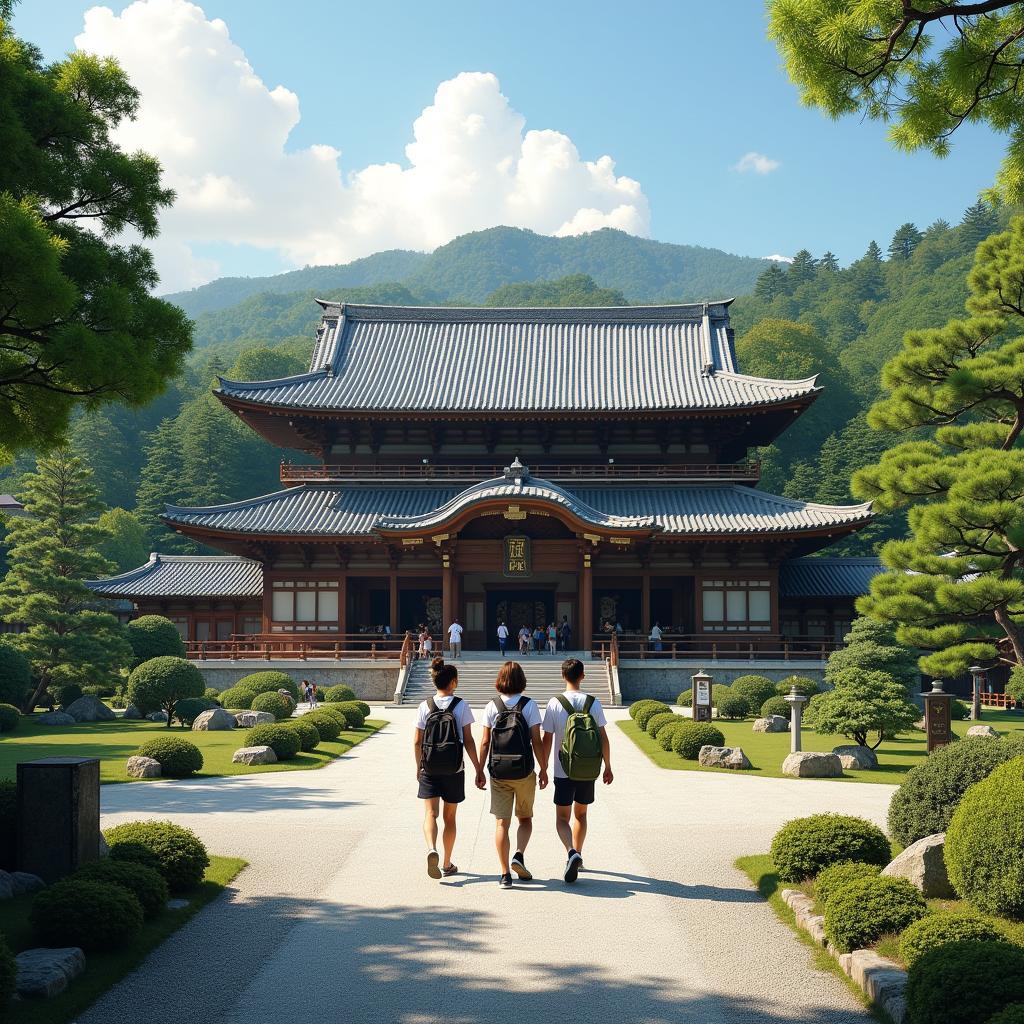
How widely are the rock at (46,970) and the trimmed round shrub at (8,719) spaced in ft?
63.7

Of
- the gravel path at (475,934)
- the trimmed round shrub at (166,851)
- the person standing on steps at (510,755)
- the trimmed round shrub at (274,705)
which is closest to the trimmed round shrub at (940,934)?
the gravel path at (475,934)

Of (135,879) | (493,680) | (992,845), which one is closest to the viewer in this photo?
(992,845)

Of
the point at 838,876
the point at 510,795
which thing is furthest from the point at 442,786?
the point at 838,876

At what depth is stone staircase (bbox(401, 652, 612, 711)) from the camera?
106 ft

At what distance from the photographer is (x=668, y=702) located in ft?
112

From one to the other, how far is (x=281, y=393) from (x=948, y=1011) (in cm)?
3740

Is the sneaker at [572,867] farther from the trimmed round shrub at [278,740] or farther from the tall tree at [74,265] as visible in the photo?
the trimmed round shrub at [278,740]

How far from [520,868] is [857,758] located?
11.0 metres

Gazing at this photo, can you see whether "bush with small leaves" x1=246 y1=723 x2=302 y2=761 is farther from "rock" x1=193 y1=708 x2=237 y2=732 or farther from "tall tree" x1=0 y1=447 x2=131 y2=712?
"tall tree" x1=0 y1=447 x2=131 y2=712

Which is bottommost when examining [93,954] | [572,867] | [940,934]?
[93,954]

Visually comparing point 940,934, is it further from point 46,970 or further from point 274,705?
point 274,705

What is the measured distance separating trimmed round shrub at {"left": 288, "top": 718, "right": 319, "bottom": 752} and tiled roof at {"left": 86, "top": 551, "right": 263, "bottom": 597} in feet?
65.4

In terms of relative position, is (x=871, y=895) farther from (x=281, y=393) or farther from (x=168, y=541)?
(x=168, y=541)

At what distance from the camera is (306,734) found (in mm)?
20906
